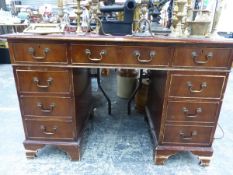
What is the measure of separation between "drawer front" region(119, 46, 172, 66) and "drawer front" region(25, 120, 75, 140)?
1.81 ft

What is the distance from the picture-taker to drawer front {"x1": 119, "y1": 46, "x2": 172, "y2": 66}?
3.39 feet

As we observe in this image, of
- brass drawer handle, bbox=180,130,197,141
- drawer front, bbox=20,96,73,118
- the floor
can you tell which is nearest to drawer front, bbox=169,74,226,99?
brass drawer handle, bbox=180,130,197,141

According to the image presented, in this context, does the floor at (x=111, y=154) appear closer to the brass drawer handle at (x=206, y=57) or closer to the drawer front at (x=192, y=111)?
the drawer front at (x=192, y=111)

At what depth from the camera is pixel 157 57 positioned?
1.05 m

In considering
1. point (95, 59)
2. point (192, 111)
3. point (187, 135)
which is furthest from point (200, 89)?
point (95, 59)

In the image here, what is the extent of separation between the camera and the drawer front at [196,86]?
109cm

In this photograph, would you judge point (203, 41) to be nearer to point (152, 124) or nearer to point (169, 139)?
point (169, 139)

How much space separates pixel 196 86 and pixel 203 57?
169 mm

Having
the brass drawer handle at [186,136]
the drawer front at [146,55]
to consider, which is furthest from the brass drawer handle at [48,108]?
the brass drawer handle at [186,136]

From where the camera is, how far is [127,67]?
108cm

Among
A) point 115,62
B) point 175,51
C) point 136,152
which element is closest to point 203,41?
point 175,51

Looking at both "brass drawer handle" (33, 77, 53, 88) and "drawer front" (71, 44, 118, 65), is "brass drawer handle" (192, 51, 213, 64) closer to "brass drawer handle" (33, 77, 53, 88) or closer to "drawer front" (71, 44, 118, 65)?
"drawer front" (71, 44, 118, 65)

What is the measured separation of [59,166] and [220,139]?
1.26 metres

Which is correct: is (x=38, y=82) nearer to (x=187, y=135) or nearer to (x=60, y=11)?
(x=60, y=11)
